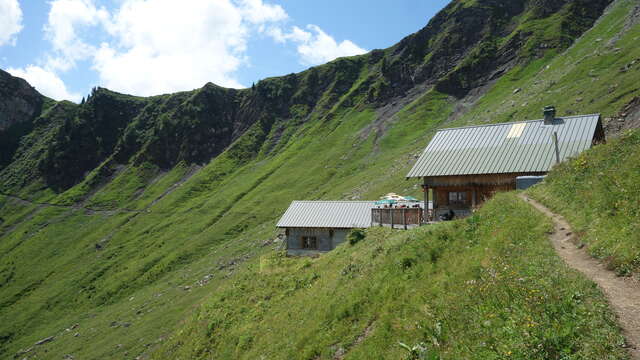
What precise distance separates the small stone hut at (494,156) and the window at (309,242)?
20.6m

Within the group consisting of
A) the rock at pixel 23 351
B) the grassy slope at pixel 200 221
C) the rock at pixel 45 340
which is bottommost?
the rock at pixel 23 351

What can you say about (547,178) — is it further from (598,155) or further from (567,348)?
(567,348)

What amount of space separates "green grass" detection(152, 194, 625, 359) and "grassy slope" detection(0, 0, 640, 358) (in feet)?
135

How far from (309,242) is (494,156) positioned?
1051 inches

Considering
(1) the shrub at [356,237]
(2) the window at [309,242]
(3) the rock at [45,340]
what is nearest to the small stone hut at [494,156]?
(1) the shrub at [356,237]

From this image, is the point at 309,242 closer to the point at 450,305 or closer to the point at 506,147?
the point at 506,147

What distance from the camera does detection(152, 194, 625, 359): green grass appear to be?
9297 mm

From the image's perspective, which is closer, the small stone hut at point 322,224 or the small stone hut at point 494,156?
the small stone hut at point 494,156

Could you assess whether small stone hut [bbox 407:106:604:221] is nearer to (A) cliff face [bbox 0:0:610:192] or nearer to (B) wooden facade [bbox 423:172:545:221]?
(B) wooden facade [bbox 423:172:545:221]

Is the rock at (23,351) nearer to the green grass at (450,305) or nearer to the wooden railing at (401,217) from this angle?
the green grass at (450,305)

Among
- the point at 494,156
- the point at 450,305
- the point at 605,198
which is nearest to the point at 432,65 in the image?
the point at 494,156

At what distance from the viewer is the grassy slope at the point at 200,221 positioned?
7144 cm

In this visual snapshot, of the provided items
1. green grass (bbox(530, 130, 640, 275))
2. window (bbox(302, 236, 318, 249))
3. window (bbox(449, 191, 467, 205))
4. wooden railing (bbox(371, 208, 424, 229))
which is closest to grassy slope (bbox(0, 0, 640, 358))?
window (bbox(302, 236, 318, 249))

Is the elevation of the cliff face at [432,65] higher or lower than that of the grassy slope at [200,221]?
higher
